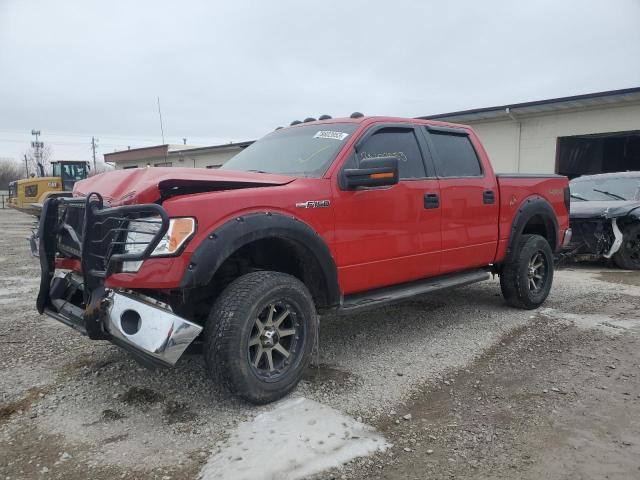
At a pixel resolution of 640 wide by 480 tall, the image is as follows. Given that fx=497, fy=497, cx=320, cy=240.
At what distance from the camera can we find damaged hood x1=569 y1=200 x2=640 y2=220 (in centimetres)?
843

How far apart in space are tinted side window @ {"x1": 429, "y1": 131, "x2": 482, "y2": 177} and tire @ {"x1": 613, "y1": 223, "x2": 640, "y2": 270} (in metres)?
5.11

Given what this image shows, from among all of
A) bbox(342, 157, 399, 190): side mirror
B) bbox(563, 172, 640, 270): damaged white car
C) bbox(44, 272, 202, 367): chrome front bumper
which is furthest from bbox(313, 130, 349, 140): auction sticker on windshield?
bbox(563, 172, 640, 270): damaged white car

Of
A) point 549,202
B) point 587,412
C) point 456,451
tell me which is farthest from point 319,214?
point 549,202

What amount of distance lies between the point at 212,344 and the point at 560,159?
1512 cm

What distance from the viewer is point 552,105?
46.1 ft

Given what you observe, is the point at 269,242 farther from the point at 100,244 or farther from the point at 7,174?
the point at 7,174

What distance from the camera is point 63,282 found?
3.58 metres

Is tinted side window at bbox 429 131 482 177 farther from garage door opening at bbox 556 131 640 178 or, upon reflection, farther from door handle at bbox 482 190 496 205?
garage door opening at bbox 556 131 640 178

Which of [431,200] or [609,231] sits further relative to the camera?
[609,231]

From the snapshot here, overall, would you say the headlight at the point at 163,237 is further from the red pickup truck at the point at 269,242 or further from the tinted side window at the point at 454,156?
the tinted side window at the point at 454,156

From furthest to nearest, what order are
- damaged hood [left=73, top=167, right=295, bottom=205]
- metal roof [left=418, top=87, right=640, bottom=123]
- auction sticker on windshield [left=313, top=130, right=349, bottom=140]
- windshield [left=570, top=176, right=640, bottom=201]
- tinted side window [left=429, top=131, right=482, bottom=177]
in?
1. metal roof [left=418, top=87, right=640, bottom=123]
2. windshield [left=570, top=176, right=640, bottom=201]
3. tinted side window [left=429, top=131, right=482, bottom=177]
4. auction sticker on windshield [left=313, top=130, right=349, bottom=140]
5. damaged hood [left=73, top=167, right=295, bottom=205]

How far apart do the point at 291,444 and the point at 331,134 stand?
8.01 feet

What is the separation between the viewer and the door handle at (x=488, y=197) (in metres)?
4.96

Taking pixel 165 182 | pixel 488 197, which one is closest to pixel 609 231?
pixel 488 197
